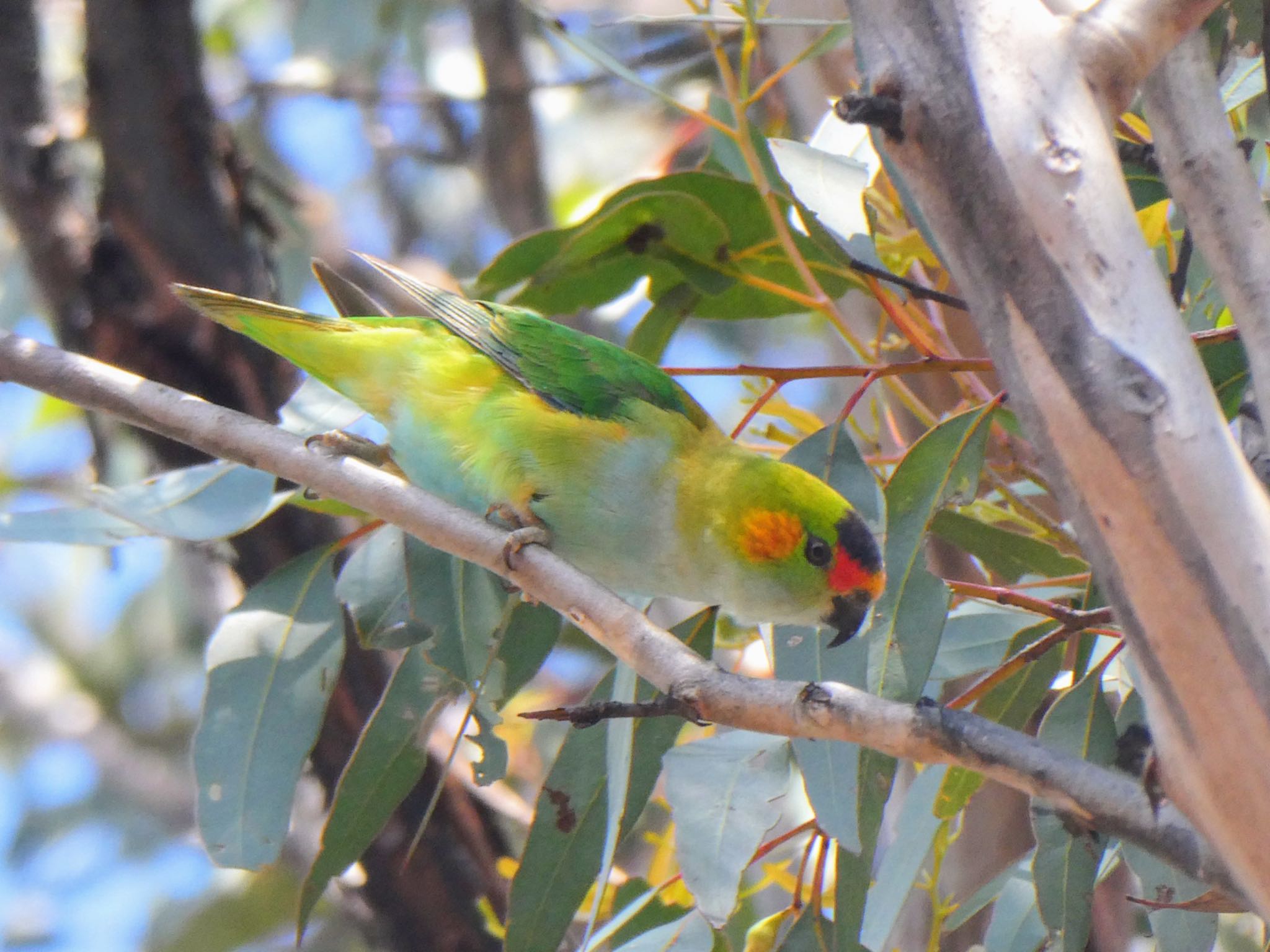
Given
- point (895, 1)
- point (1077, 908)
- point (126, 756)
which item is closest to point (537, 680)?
point (126, 756)

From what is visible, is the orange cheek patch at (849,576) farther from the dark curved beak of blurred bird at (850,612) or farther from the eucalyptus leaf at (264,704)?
the eucalyptus leaf at (264,704)

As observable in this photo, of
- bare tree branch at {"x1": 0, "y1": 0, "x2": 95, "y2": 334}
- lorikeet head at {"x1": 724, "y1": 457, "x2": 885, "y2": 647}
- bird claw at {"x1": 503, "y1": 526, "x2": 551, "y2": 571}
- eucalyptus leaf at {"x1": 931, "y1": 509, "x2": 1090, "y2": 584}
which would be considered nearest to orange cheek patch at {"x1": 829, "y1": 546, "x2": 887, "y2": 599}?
lorikeet head at {"x1": 724, "y1": 457, "x2": 885, "y2": 647}

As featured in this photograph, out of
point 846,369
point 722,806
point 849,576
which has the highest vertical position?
point 846,369

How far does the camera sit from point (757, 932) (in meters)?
2.42

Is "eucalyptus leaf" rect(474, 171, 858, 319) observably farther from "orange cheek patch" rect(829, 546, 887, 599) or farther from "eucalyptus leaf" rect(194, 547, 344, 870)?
"eucalyptus leaf" rect(194, 547, 344, 870)

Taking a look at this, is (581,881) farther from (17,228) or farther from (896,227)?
(17,228)

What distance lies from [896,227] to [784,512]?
774mm

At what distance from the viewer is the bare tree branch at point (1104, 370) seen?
133 cm

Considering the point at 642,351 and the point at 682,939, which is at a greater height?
the point at 642,351

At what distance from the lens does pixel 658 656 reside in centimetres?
168

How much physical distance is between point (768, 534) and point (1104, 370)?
122cm

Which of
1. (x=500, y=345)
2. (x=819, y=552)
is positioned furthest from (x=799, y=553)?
(x=500, y=345)

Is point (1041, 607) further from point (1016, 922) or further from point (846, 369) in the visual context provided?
point (1016, 922)

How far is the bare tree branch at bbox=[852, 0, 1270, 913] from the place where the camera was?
52.4 inches
